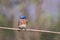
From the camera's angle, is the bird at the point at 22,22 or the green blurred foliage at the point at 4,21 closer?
the bird at the point at 22,22

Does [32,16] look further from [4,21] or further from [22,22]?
[4,21]

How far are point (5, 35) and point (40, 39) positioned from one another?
0.32 metres

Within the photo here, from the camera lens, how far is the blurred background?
4.12 ft

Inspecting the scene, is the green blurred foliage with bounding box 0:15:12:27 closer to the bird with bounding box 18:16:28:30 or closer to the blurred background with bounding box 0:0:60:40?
the blurred background with bounding box 0:0:60:40

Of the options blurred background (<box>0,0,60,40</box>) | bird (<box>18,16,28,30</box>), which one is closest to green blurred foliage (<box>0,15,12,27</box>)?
blurred background (<box>0,0,60,40</box>)

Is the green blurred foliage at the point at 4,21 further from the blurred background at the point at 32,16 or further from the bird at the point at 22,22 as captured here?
the bird at the point at 22,22

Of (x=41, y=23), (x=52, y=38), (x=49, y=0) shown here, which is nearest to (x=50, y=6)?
(x=49, y=0)

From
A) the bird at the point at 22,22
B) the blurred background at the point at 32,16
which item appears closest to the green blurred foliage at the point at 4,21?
the blurred background at the point at 32,16

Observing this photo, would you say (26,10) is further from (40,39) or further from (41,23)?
(40,39)

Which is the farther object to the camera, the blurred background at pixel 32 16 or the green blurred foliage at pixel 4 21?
the green blurred foliage at pixel 4 21

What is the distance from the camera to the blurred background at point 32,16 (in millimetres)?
1256

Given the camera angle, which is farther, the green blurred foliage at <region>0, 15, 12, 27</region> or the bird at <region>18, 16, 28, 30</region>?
the green blurred foliage at <region>0, 15, 12, 27</region>

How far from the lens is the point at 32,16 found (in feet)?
4.31

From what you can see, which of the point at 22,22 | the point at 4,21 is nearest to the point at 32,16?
the point at 22,22
